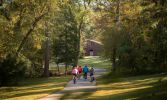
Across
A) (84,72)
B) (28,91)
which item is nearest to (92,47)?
(84,72)

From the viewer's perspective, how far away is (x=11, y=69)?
4156 cm

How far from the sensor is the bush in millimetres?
41344

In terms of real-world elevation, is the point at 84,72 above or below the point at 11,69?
below

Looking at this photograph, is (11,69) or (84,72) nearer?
(11,69)

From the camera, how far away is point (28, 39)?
149 ft

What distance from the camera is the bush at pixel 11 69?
136ft

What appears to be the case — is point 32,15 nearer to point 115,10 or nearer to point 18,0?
point 18,0

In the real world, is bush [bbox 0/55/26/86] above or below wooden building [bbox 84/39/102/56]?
below

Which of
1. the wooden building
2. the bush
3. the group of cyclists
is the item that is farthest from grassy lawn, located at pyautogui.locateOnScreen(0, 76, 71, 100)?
the wooden building

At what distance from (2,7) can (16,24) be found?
22.2ft

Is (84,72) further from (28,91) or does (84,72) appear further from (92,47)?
(92,47)

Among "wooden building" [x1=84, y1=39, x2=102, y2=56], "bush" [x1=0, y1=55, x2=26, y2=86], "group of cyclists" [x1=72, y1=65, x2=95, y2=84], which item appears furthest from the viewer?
"wooden building" [x1=84, y1=39, x2=102, y2=56]

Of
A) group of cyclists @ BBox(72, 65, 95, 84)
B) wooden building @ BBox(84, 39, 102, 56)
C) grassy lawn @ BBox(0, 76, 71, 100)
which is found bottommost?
grassy lawn @ BBox(0, 76, 71, 100)

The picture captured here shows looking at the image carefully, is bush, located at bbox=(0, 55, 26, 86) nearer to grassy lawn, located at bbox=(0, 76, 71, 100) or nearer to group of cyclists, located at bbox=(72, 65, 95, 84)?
grassy lawn, located at bbox=(0, 76, 71, 100)
